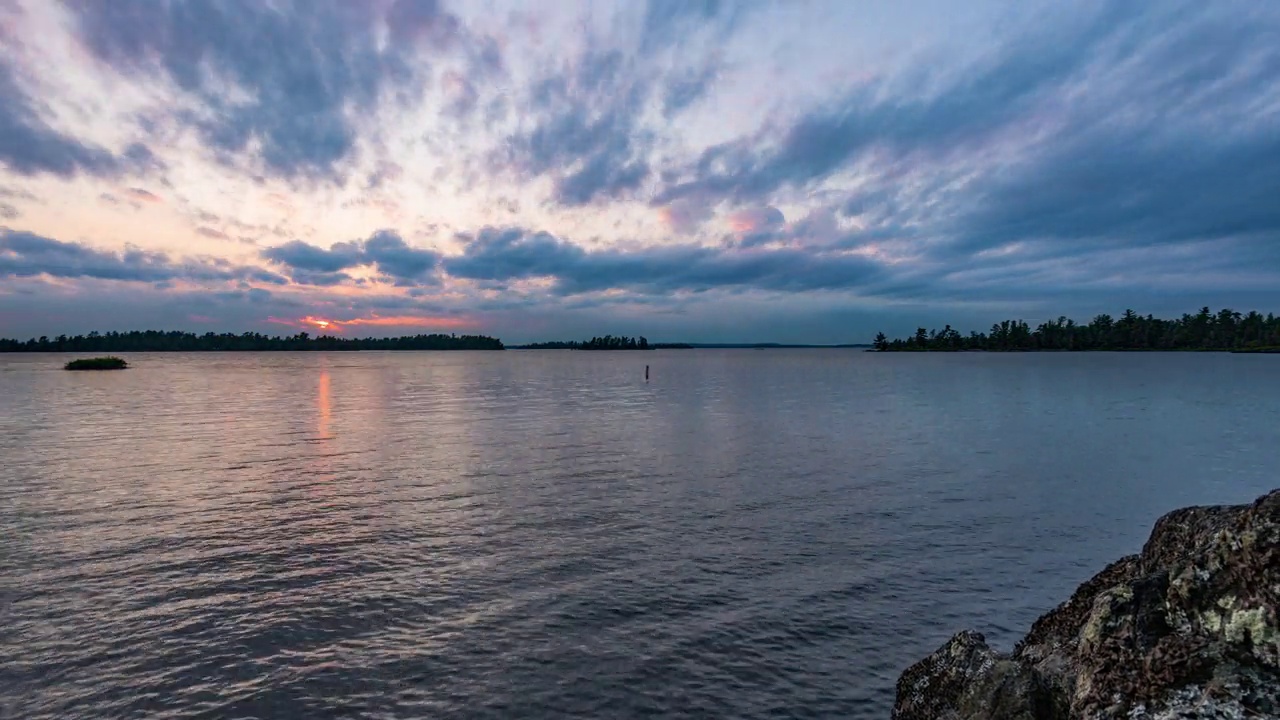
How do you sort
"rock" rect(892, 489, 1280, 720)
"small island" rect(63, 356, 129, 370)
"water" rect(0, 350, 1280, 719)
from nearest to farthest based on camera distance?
"rock" rect(892, 489, 1280, 720) < "water" rect(0, 350, 1280, 719) < "small island" rect(63, 356, 129, 370)

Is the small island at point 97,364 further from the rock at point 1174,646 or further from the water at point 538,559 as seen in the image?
the rock at point 1174,646

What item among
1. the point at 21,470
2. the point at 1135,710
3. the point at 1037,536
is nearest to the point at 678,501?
the point at 1037,536

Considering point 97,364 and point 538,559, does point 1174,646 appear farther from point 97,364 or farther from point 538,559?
point 97,364

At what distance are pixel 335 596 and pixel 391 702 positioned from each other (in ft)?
19.7

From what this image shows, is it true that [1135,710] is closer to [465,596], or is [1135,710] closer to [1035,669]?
[1035,669]

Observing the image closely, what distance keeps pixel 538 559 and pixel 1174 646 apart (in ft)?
54.3

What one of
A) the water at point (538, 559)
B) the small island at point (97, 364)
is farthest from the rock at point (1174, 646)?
the small island at point (97, 364)

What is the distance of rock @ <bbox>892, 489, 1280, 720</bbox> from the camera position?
18.8ft

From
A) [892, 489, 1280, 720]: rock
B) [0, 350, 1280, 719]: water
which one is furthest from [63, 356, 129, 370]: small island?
[892, 489, 1280, 720]: rock

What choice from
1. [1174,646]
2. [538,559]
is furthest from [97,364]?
[1174,646]

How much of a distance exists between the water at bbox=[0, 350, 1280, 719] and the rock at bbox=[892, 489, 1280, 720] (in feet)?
15.6

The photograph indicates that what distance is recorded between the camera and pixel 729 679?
515 inches

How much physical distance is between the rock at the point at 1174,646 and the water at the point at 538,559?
474cm

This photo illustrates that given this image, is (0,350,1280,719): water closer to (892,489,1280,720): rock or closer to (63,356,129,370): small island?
(892,489,1280,720): rock
